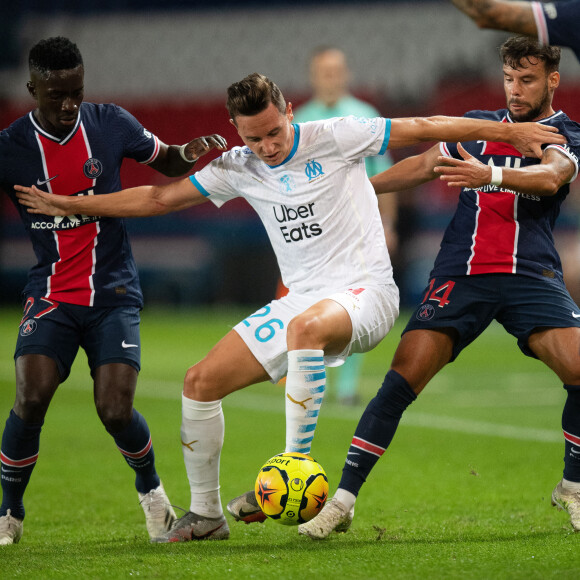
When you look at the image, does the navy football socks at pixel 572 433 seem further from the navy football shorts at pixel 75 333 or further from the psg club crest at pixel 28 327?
the psg club crest at pixel 28 327

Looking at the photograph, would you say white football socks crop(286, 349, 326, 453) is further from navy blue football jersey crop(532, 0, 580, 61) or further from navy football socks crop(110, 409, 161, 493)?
navy blue football jersey crop(532, 0, 580, 61)

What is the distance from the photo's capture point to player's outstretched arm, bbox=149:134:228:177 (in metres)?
5.13

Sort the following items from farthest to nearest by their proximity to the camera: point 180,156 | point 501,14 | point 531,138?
point 180,156 < point 531,138 < point 501,14

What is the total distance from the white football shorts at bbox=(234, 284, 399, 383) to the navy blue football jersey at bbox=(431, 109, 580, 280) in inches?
18.8

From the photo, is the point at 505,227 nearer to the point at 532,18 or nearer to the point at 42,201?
the point at 532,18

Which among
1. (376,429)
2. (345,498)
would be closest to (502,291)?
(376,429)

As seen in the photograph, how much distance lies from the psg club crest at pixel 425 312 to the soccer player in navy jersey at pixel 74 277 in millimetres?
1317

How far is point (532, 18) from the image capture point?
3.93 m

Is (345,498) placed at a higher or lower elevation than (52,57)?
lower

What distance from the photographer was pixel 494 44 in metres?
26.1

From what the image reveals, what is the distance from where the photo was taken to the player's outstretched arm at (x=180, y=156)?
513cm

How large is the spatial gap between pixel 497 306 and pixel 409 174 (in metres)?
0.84

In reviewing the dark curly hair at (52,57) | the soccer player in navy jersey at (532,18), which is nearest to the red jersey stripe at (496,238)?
the soccer player in navy jersey at (532,18)

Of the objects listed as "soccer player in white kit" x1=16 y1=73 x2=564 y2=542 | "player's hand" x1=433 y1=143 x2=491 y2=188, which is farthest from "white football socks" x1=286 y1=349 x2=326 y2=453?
"player's hand" x1=433 y1=143 x2=491 y2=188
